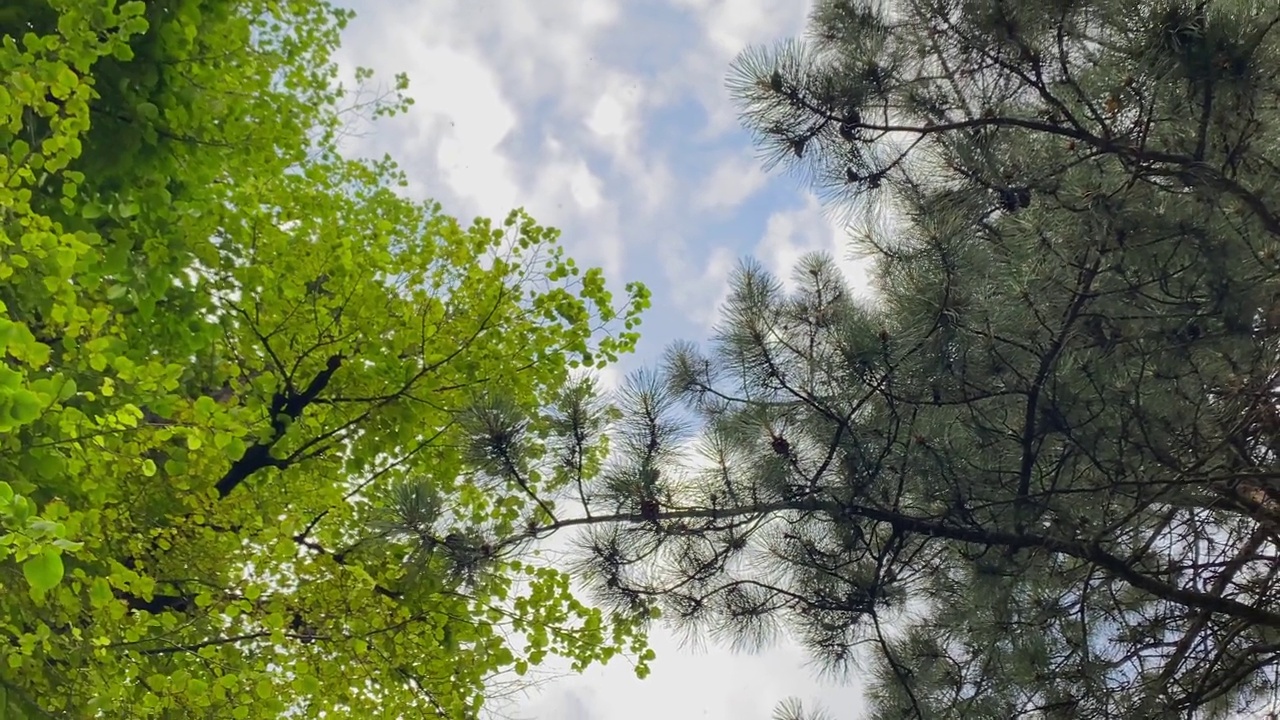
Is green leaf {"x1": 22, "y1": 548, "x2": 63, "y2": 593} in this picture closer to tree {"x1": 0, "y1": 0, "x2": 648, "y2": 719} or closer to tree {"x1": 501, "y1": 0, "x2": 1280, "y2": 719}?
tree {"x1": 0, "y1": 0, "x2": 648, "y2": 719}

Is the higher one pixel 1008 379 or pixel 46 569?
pixel 1008 379

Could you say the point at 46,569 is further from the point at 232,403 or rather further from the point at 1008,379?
the point at 1008,379

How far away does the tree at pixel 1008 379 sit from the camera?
Answer: 2918mm

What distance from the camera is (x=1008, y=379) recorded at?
358 centimetres

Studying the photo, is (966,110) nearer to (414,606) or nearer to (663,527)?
(663,527)

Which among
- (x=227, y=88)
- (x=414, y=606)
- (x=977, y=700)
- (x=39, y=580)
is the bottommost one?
(x=39, y=580)

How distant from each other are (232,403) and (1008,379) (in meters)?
3.70

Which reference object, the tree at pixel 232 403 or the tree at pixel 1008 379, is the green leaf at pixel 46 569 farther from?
the tree at pixel 1008 379

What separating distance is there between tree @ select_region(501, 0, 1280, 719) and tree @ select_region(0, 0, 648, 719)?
2.78 ft

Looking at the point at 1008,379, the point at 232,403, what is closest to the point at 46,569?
the point at 232,403

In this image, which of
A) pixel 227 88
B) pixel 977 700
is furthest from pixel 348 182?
pixel 977 700

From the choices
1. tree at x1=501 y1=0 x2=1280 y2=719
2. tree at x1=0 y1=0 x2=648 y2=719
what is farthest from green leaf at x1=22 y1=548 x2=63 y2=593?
tree at x1=501 y1=0 x2=1280 y2=719

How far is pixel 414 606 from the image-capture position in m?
3.78

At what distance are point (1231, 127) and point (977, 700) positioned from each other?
2588 mm
